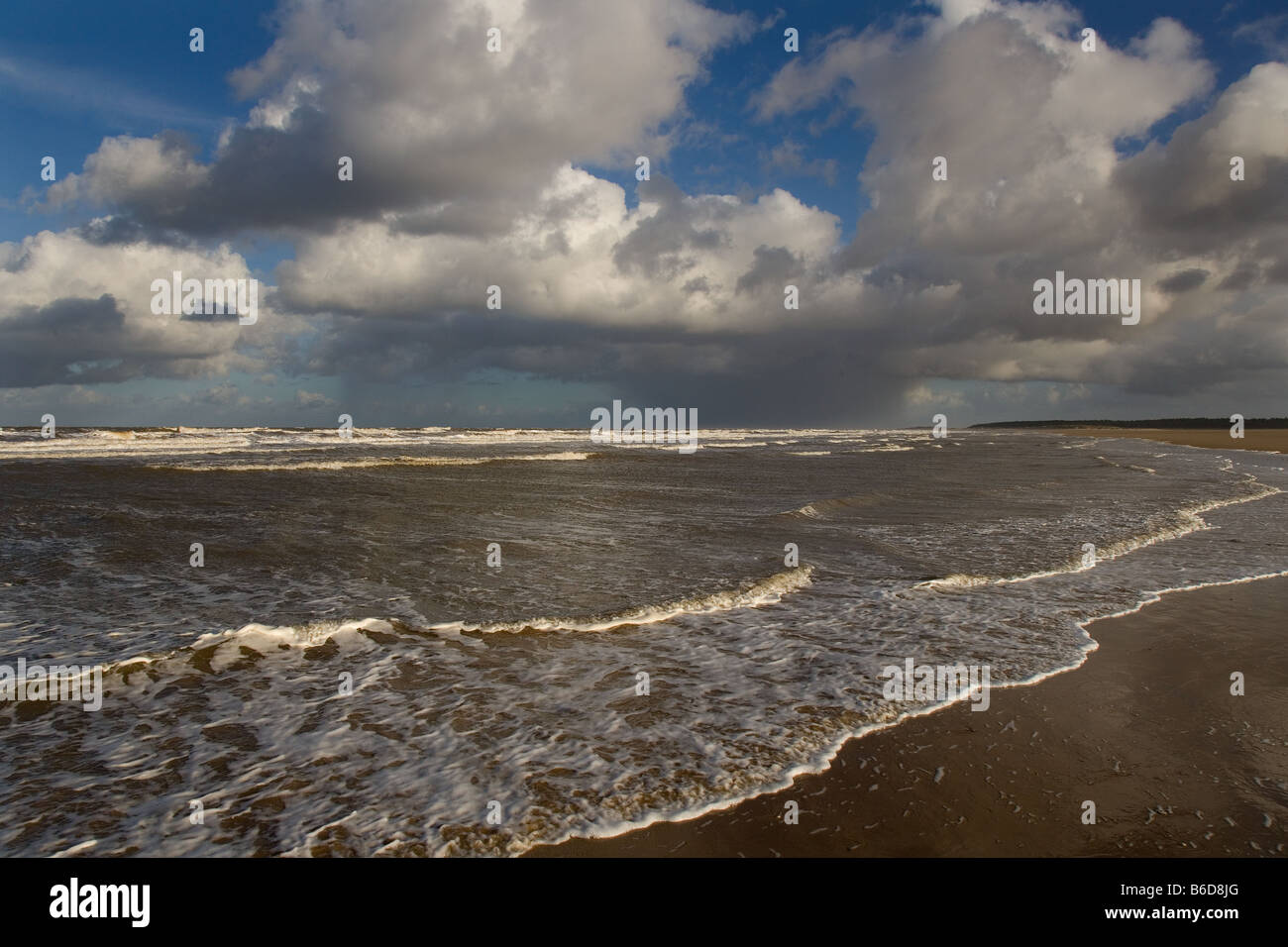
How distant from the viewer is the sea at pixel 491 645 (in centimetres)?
445

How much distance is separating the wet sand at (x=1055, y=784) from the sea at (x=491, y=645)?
27cm

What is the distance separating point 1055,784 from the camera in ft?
15.4

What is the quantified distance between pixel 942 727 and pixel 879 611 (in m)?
3.50

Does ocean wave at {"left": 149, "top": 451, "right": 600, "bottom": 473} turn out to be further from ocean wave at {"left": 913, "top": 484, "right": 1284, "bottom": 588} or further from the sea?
ocean wave at {"left": 913, "top": 484, "right": 1284, "bottom": 588}

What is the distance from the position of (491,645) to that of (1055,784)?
5.34 meters

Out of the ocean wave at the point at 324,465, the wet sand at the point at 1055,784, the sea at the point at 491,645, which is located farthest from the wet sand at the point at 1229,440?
the wet sand at the point at 1055,784

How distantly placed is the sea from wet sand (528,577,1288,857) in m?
0.27

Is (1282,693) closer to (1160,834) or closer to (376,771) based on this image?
(1160,834)

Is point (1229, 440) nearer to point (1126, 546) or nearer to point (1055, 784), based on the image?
point (1126, 546)

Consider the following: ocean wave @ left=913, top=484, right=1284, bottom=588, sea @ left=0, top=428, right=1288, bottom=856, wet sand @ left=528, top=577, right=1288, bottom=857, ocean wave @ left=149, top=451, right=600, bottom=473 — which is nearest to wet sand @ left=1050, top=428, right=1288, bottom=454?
ocean wave @ left=913, top=484, right=1284, bottom=588

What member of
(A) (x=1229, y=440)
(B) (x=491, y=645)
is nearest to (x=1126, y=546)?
(B) (x=491, y=645)

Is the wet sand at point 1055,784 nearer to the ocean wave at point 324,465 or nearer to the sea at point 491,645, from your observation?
the sea at point 491,645
